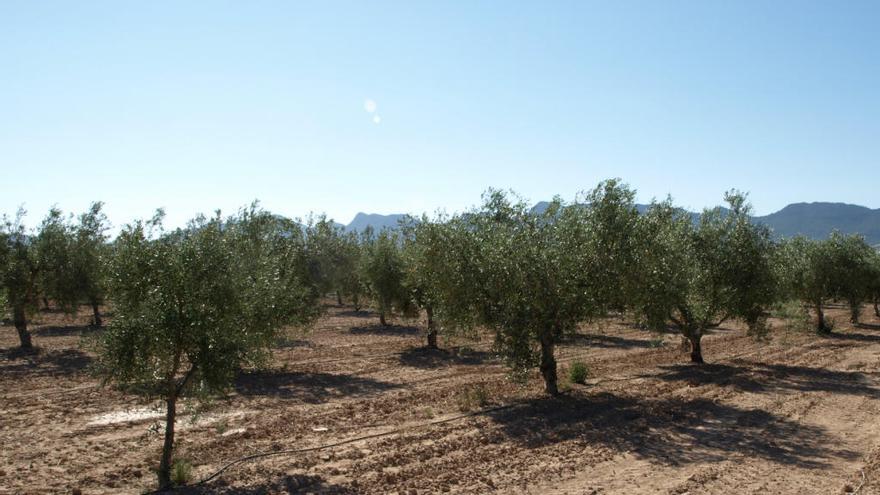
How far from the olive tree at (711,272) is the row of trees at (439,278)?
68mm

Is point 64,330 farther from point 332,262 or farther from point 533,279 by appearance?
point 533,279

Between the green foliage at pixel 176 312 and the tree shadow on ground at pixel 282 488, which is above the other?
the green foliage at pixel 176 312

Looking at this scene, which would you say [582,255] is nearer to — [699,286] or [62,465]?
[699,286]

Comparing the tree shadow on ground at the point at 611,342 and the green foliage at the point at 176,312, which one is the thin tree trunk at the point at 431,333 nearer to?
the tree shadow on ground at the point at 611,342

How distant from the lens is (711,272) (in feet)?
90.0

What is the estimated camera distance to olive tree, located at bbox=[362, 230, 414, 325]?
39.1 metres

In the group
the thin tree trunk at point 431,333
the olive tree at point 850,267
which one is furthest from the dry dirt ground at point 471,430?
the olive tree at point 850,267

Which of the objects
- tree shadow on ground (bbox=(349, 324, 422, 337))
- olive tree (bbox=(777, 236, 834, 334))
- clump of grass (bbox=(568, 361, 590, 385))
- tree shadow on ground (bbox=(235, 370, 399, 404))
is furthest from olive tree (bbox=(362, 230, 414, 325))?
olive tree (bbox=(777, 236, 834, 334))

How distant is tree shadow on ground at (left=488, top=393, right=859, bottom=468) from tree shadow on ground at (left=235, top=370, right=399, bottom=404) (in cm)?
714

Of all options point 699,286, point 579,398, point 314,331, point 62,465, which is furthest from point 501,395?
point 314,331

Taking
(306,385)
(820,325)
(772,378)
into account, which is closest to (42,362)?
(306,385)

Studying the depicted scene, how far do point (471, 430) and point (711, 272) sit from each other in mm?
16555

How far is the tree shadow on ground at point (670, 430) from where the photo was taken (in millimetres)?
14969

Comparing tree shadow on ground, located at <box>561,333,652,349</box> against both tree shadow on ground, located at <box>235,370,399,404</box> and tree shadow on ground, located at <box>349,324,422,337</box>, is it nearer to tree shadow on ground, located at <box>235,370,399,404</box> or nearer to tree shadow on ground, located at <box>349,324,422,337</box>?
tree shadow on ground, located at <box>349,324,422,337</box>
